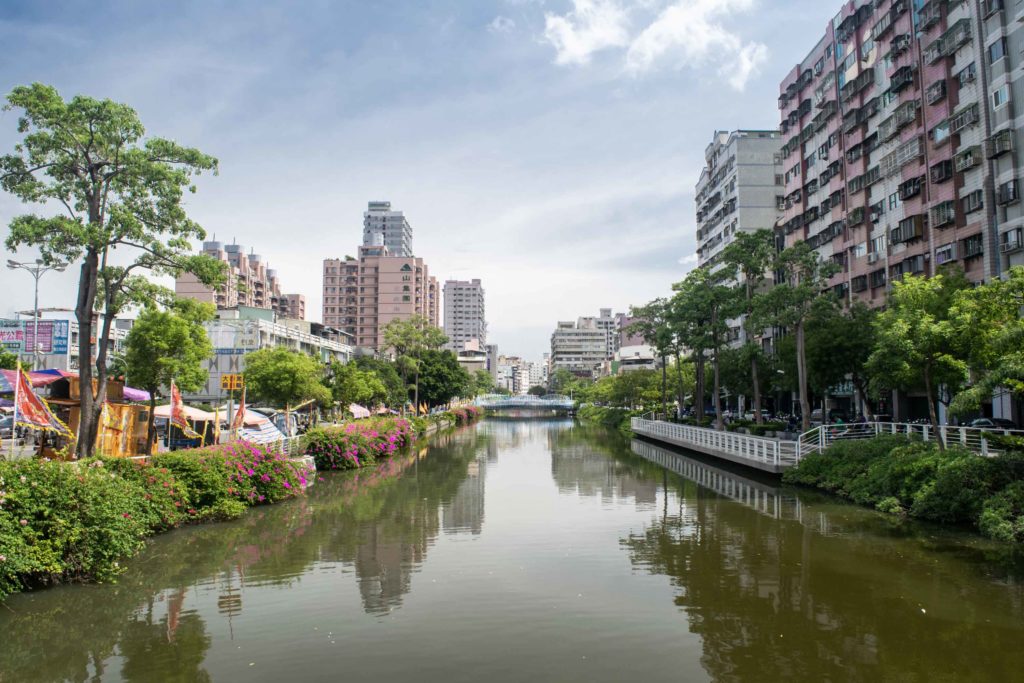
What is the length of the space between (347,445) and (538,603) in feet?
79.8

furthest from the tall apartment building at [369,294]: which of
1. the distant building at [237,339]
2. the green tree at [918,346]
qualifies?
the green tree at [918,346]

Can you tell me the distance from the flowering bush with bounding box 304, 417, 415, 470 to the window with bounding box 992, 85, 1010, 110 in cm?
3586

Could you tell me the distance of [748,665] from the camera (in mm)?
10094

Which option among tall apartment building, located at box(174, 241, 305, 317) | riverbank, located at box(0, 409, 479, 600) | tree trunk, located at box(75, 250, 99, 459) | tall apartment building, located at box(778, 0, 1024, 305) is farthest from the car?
tall apartment building, located at box(174, 241, 305, 317)

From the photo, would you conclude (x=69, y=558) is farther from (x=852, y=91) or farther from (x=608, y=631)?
(x=852, y=91)

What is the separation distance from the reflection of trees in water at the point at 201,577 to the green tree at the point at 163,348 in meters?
6.46

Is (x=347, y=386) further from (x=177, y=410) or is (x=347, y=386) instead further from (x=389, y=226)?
(x=389, y=226)

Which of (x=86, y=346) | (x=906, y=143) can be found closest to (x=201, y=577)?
(x=86, y=346)

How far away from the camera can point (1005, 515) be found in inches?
698

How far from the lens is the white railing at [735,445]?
31558 mm

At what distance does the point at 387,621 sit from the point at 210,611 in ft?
10.1

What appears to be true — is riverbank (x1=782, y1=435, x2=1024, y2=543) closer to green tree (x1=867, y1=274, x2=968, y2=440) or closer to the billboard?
green tree (x1=867, y1=274, x2=968, y2=440)

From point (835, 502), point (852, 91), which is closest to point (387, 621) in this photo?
point (835, 502)

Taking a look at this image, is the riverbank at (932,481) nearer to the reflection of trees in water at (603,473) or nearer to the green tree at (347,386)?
the reflection of trees in water at (603,473)
